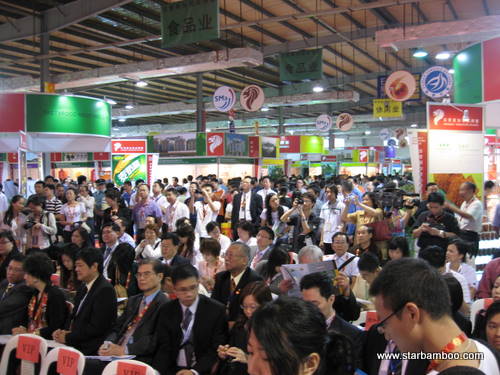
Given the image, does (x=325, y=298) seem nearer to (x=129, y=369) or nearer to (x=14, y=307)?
(x=129, y=369)

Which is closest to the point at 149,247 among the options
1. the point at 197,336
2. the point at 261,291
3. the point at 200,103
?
the point at 197,336

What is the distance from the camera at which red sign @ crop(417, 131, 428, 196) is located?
7.52 meters

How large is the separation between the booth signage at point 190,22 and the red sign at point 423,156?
12.3ft

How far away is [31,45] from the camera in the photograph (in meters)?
13.5

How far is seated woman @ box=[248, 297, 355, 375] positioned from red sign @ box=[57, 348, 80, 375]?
5.78ft

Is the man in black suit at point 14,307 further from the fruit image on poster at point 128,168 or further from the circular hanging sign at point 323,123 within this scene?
the circular hanging sign at point 323,123

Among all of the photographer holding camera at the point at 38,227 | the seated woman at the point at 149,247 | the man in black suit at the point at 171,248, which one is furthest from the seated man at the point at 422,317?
the photographer holding camera at the point at 38,227

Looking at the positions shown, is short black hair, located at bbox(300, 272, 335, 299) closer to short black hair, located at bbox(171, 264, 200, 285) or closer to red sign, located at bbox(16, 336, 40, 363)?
short black hair, located at bbox(171, 264, 200, 285)

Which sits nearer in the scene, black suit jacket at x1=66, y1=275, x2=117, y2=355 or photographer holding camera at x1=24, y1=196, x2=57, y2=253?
black suit jacket at x1=66, y1=275, x2=117, y2=355

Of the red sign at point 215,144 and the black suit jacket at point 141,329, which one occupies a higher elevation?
the red sign at point 215,144

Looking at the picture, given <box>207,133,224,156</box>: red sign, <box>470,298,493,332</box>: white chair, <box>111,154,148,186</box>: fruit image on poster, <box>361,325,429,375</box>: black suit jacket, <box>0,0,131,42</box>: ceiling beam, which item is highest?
<box>0,0,131,42</box>: ceiling beam

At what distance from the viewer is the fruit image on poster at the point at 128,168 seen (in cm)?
1167

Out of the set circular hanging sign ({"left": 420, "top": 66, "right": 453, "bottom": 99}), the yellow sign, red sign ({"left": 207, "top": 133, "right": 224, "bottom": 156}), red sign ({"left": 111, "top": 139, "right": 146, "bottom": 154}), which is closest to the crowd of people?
circular hanging sign ({"left": 420, "top": 66, "right": 453, "bottom": 99})

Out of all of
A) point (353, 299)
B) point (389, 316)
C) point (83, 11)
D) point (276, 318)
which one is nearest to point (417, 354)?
point (389, 316)
